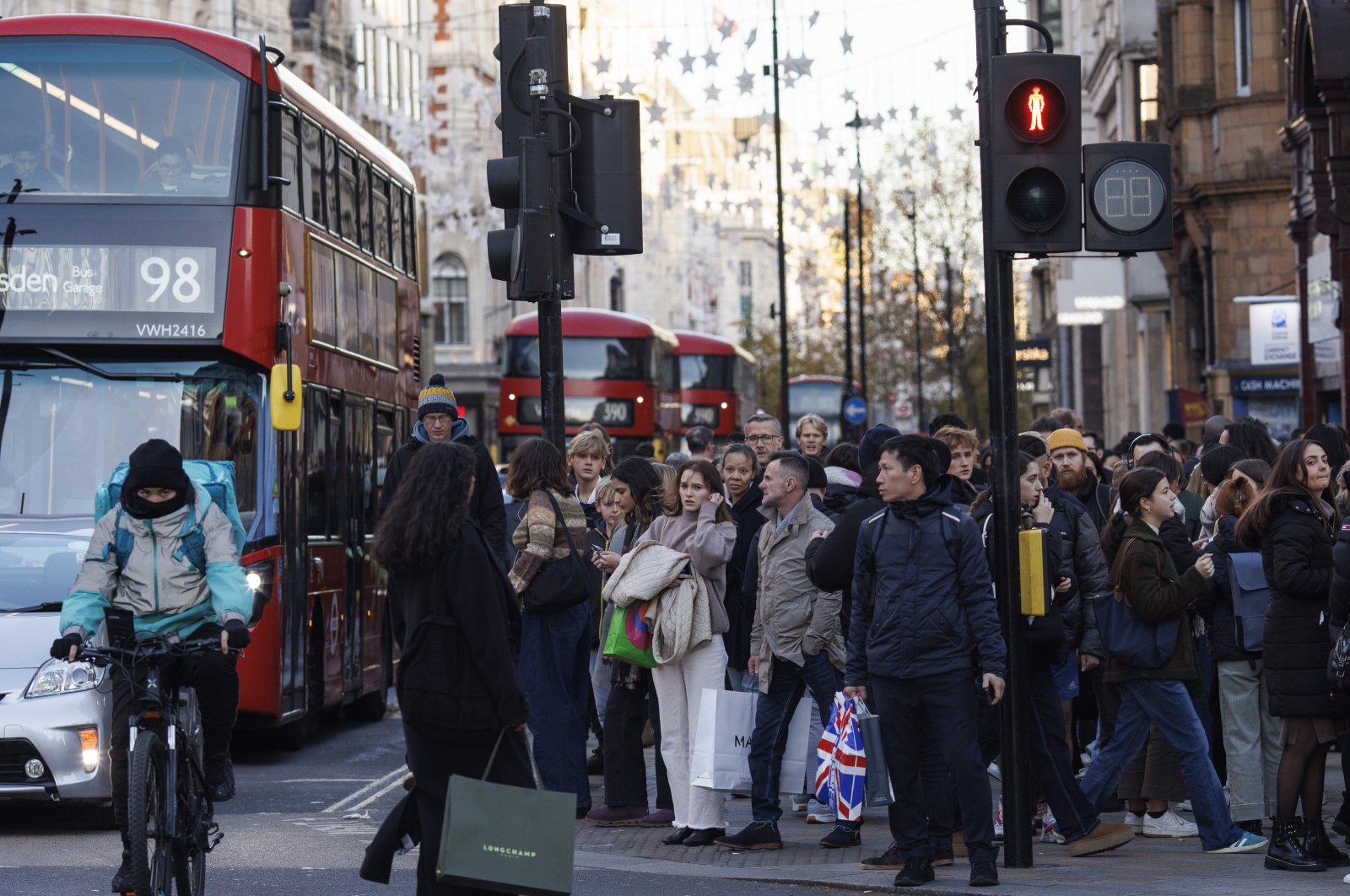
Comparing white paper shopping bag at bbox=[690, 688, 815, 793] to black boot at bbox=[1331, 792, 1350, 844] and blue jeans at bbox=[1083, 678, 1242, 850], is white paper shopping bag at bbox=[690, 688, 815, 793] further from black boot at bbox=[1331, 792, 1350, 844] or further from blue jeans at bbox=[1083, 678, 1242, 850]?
black boot at bbox=[1331, 792, 1350, 844]

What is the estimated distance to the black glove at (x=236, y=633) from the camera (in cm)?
810

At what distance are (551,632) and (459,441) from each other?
3.82 ft

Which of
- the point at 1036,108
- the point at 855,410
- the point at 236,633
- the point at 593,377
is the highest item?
the point at 593,377

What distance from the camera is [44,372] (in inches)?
500

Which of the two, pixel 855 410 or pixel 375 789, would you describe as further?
pixel 855 410

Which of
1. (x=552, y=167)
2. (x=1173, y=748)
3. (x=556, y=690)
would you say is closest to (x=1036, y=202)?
(x=1173, y=748)

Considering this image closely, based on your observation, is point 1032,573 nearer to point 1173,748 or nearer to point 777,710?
point 1173,748

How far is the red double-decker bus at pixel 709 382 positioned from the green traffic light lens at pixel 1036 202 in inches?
1623

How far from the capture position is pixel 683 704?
10680mm

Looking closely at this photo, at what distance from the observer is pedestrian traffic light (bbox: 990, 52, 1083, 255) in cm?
917

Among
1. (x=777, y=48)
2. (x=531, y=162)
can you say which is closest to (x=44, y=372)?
(x=531, y=162)

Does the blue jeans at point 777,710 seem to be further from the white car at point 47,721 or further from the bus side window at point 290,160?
the bus side window at point 290,160

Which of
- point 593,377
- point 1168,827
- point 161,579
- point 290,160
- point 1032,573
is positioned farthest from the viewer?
point 593,377

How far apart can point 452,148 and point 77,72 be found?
131 feet
